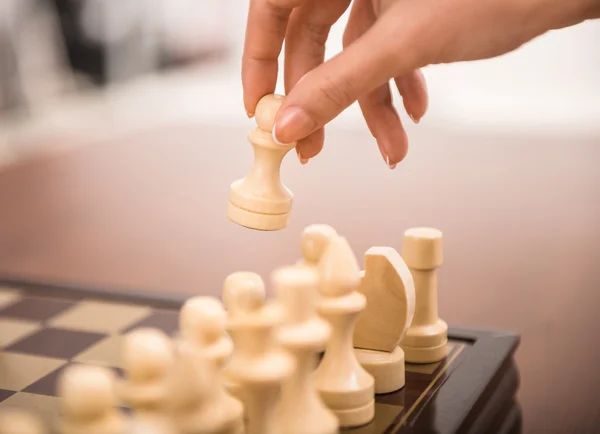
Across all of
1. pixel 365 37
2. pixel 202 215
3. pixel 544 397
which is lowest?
pixel 544 397

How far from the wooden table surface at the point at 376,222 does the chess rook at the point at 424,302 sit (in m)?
0.13

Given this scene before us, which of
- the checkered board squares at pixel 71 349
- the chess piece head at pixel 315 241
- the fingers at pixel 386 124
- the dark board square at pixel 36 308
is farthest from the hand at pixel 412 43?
the dark board square at pixel 36 308

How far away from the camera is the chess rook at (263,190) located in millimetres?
1047

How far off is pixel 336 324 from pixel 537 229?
0.98m

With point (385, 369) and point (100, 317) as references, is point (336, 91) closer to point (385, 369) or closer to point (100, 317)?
point (385, 369)

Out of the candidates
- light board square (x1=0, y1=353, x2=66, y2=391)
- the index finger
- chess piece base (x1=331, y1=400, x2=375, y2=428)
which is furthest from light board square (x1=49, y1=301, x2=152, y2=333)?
chess piece base (x1=331, y1=400, x2=375, y2=428)

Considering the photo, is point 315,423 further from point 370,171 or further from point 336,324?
point 370,171

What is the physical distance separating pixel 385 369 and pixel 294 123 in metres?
0.29

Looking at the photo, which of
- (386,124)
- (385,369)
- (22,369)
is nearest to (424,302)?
(385,369)

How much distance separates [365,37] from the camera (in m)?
0.99

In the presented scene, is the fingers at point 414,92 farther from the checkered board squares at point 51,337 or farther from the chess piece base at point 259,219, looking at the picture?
the checkered board squares at point 51,337

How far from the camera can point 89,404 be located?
670 millimetres

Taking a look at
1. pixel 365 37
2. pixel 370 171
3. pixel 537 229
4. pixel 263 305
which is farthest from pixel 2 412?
pixel 370 171

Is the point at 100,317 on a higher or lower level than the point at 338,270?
lower
